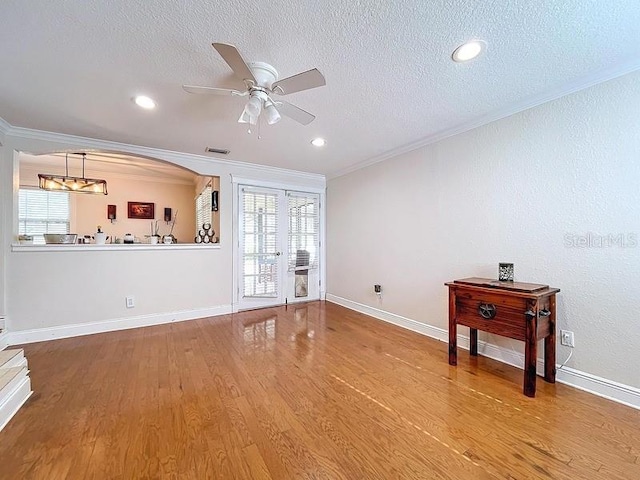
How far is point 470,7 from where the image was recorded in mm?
1387

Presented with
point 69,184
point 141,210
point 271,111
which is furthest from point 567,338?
point 141,210

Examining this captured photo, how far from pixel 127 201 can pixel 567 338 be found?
7170mm

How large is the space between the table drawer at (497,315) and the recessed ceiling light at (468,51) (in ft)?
5.69

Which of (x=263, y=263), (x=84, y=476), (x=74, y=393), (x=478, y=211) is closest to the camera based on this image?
(x=84, y=476)

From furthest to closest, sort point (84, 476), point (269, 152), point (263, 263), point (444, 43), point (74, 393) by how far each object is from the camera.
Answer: point (263, 263) < point (269, 152) < point (74, 393) < point (444, 43) < point (84, 476)

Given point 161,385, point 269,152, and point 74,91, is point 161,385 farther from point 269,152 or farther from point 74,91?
point 269,152

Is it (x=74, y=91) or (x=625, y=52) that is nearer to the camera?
(x=625, y=52)

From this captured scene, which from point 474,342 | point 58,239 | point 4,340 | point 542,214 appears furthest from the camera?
point 58,239

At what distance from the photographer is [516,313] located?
6.66 feet

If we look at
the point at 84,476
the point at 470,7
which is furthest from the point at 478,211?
the point at 84,476

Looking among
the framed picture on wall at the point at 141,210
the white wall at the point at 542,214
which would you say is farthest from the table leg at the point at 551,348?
the framed picture on wall at the point at 141,210

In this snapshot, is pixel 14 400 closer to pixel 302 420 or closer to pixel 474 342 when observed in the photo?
pixel 302 420

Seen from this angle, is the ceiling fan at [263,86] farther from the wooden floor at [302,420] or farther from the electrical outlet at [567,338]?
the electrical outlet at [567,338]

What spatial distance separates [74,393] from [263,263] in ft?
9.07
